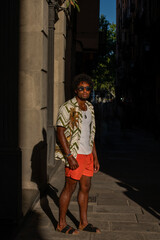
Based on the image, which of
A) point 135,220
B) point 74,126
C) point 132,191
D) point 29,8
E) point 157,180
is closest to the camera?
point 74,126

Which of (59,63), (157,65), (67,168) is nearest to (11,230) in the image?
(67,168)

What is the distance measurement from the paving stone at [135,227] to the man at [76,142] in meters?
0.41

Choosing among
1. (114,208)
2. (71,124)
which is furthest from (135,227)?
(71,124)

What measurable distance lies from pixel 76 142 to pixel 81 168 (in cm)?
32

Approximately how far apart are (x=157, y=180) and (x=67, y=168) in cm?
435

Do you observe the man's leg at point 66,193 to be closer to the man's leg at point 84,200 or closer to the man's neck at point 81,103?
the man's leg at point 84,200

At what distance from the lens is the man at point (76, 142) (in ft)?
15.3

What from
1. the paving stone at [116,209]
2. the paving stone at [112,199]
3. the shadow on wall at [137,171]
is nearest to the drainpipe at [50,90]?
the shadow on wall at [137,171]

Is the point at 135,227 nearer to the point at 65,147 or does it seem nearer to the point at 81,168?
the point at 81,168

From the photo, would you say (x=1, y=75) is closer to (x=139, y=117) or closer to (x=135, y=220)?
(x=135, y=220)

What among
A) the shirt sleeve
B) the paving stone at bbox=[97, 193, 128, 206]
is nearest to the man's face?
the shirt sleeve

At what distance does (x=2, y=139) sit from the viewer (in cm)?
522

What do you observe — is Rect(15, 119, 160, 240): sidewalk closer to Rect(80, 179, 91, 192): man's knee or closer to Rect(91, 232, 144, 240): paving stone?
Rect(91, 232, 144, 240): paving stone

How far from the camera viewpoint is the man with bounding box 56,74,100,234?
15.3ft
